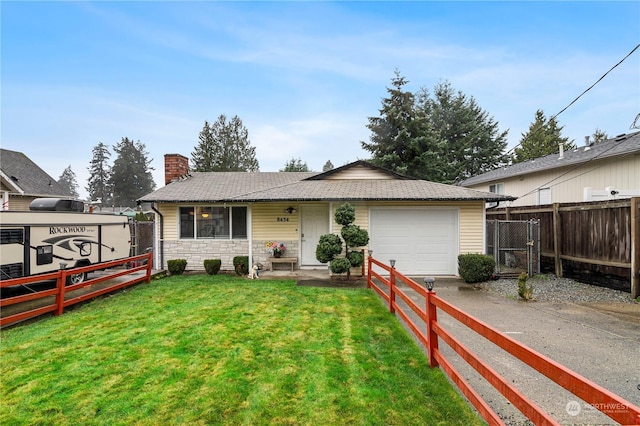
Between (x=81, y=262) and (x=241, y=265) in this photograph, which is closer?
(x=81, y=262)

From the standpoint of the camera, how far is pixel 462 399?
2.76 meters

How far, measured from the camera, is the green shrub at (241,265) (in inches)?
377

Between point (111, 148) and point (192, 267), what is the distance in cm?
5320

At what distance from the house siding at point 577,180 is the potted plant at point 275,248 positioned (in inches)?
469

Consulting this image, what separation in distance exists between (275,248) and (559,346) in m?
7.52

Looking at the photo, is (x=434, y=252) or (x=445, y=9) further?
(x=445, y=9)

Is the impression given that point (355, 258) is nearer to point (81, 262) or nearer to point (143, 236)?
point (81, 262)

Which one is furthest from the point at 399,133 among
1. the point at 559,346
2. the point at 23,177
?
the point at 23,177

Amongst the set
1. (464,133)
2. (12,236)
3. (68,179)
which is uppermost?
(68,179)

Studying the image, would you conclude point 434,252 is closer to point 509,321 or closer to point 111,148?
point 509,321

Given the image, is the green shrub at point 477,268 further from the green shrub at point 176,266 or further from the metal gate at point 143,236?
the metal gate at point 143,236

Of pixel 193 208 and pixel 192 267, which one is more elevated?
pixel 193 208

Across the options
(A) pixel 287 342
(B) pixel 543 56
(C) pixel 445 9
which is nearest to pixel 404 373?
(A) pixel 287 342
